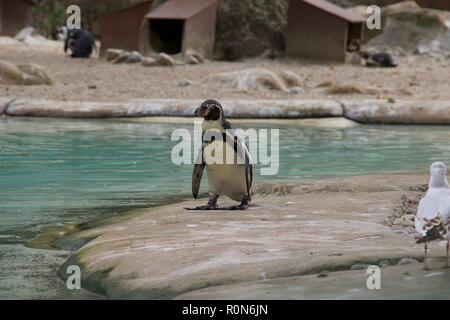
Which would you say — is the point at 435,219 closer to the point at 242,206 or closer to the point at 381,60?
the point at 242,206

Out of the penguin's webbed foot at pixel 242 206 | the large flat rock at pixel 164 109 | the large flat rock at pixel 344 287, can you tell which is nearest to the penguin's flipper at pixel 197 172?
the penguin's webbed foot at pixel 242 206

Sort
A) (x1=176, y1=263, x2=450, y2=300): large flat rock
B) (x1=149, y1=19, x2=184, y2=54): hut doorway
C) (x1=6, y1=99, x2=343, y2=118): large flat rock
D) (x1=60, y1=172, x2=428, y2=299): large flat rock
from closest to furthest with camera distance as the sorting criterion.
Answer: (x1=176, y1=263, x2=450, y2=300): large flat rock, (x1=60, y1=172, x2=428, y2=299): large flat rock, (x1=6, y1=99, x2=343, y2=118): large flat rock, (x1=149, y1=19, x2=184, y2=54): hut doorway

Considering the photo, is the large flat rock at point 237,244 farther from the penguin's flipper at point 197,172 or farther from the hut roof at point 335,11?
the hut roof at point 335,11

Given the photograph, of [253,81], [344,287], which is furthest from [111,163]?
[344,287]

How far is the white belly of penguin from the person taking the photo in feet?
24.2

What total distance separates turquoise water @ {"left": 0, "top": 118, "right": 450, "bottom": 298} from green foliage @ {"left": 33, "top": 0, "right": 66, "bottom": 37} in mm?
14388

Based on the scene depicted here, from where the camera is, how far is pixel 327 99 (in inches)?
571

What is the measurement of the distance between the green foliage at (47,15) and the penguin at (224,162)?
20328mm

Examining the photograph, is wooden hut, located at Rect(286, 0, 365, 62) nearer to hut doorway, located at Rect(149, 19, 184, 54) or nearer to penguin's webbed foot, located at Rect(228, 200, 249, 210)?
hut doorway, located at Rect(149, 19, 184, 54)

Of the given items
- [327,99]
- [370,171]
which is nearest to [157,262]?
[370,171]

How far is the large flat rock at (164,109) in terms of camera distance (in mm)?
13492

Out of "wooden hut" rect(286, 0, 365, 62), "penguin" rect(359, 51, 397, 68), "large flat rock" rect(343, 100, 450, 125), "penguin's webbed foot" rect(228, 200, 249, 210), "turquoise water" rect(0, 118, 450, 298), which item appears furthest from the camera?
"wooden hut" rect(286, 0, 365, 62)

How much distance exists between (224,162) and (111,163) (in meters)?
3.28

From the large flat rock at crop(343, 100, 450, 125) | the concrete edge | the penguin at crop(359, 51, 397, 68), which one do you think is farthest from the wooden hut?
the concrete edge
